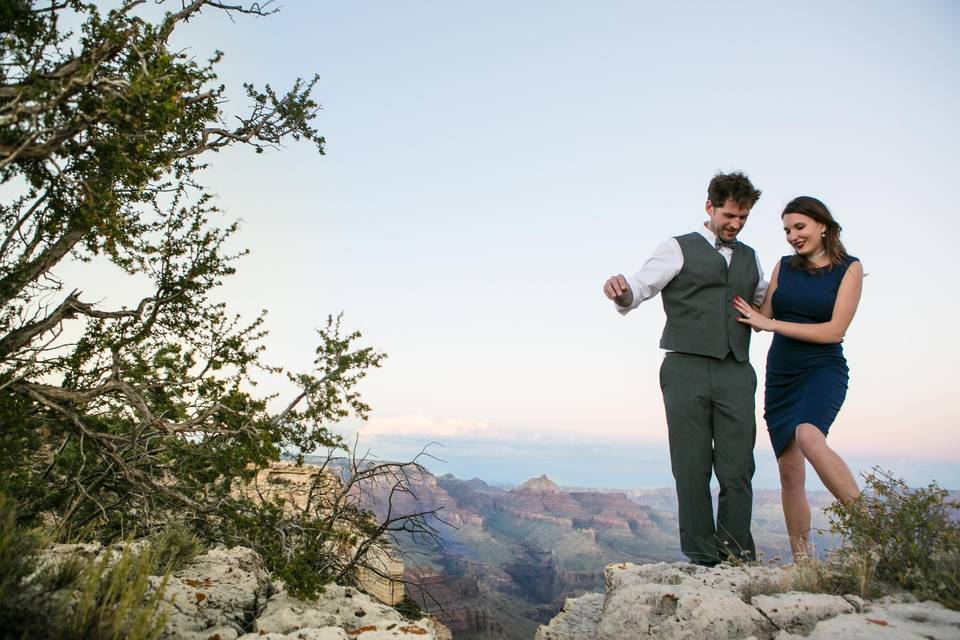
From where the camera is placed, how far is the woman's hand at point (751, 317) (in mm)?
4461

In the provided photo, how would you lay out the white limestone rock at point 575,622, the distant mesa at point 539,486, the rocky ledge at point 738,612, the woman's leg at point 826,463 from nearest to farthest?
1. the rocky ledge at point 738,612
2. the woman's leg at point 826,463
3. the white limestone rock at point 575,622
4. the distant mesa at point 539,486

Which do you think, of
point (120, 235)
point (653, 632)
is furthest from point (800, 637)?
point (120, 235)

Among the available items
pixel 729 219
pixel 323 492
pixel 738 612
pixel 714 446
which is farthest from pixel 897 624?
pixel 323 492

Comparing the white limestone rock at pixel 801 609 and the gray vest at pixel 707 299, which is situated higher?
the gray vest at pixel 707 299

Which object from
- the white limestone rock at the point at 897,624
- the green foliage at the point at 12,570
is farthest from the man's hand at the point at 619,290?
the green foliage at the point at 12,570

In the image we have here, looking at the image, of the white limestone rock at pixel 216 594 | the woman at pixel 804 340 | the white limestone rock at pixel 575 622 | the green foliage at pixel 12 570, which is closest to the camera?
the green foliage at pixel 12 570

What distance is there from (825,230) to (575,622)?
3.67m

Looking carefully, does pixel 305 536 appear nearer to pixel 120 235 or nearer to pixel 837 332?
pixel 120 235

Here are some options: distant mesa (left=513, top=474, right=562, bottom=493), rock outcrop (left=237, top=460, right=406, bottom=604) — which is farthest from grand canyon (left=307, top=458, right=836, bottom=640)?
rock outcrop (left=237, top=460, right=406, bottom=604)

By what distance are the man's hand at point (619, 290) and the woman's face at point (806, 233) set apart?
1.35 m

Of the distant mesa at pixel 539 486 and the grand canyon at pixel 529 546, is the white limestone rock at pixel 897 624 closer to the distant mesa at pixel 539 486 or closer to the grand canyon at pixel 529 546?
the grand canyon at pixel 529 546

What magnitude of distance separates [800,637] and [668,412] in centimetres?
225

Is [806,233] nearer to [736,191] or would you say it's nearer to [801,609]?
[736,191]

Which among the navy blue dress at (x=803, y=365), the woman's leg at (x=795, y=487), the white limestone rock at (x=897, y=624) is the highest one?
the navy blue dress at (x=803, y=365)
